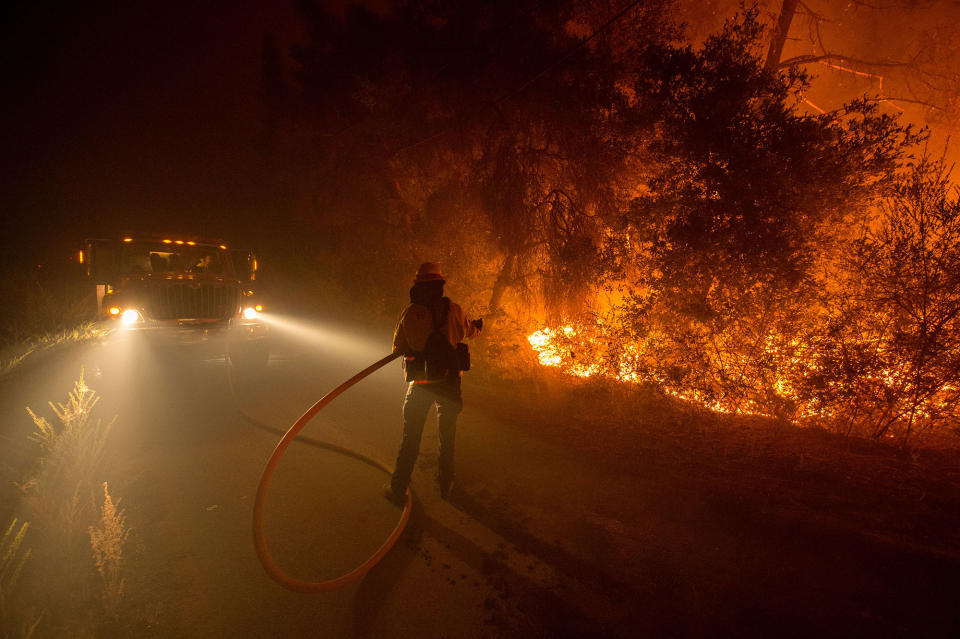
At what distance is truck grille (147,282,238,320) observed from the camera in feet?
25.5

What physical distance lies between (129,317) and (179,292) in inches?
33.6

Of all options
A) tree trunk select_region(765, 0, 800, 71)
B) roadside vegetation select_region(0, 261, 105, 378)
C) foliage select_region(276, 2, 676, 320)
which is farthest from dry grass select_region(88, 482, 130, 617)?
tree trunk select_region(765, 0, 800, 71)

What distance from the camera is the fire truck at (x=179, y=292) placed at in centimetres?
758

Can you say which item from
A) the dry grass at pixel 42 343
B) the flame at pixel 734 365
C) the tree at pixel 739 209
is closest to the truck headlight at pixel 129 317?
the dry grass at pixel 42 343

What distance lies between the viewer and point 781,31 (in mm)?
7828

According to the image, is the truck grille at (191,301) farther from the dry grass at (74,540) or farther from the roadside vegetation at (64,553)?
the roadside vegetation at (64,553)

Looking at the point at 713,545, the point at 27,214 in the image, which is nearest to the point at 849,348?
the point at 713,545

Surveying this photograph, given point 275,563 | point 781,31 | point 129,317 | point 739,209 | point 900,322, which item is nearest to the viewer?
point 275,563

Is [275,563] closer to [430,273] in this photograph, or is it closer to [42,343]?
[430,273]

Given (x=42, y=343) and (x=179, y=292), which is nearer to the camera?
(x=179, y=292)

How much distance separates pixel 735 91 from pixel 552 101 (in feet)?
10.2

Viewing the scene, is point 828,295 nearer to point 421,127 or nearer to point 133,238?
point 421,127

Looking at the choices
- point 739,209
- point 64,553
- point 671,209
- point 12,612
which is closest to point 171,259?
point 64,553

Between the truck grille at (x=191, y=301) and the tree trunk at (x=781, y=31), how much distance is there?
36.2 ft
